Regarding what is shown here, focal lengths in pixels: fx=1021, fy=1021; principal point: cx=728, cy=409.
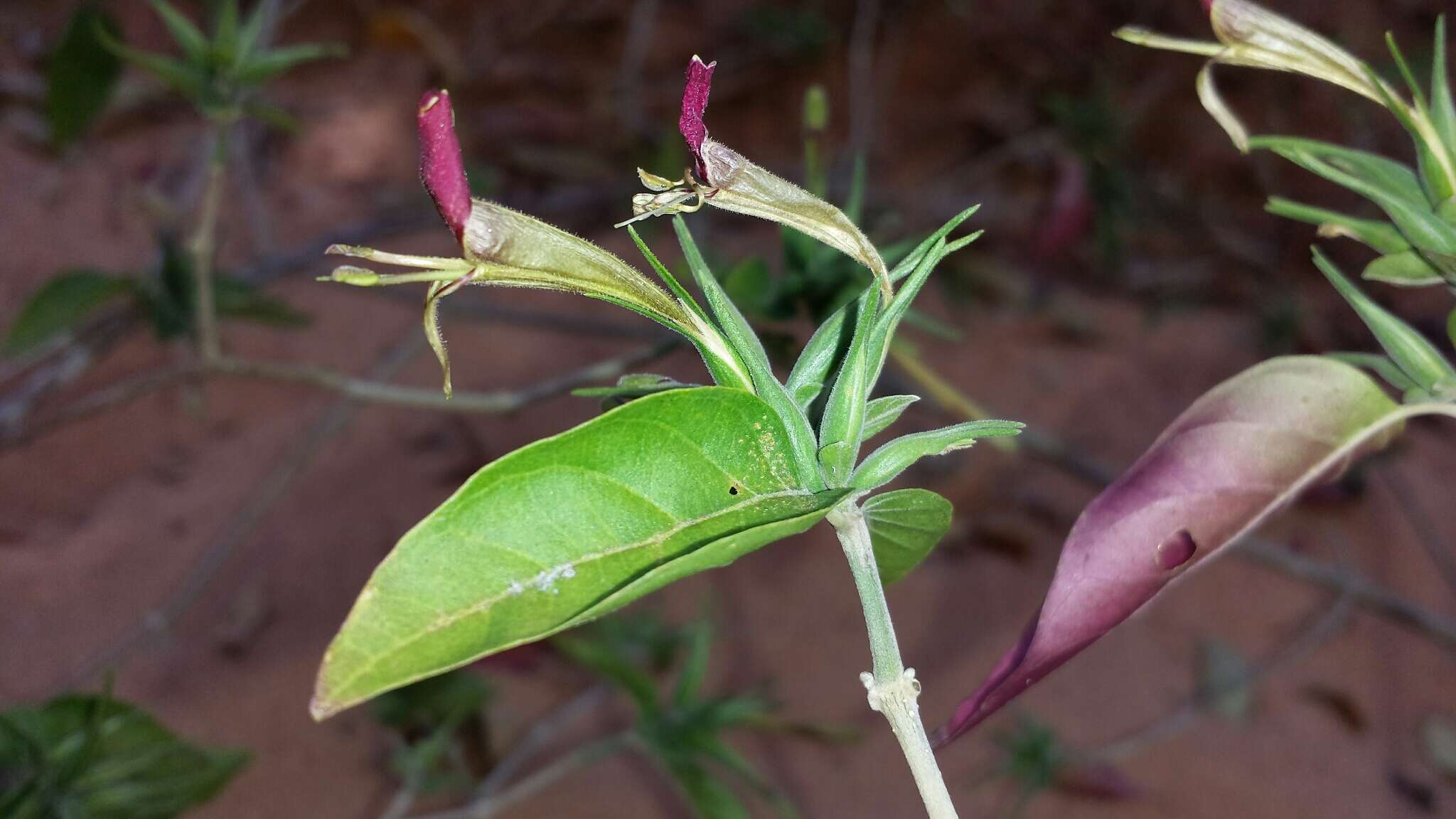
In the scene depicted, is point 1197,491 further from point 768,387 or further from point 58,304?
point 58,304

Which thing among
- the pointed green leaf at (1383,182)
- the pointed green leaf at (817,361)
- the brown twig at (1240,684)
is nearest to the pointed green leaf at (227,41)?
the pointed green leaf at (817,361)

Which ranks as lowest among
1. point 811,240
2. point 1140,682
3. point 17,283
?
point 1140,682

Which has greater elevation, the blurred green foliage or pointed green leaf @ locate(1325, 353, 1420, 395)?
the blurred green foliage

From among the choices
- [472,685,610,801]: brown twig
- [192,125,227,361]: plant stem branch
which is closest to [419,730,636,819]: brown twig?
[472,685,610,801]: brown twig

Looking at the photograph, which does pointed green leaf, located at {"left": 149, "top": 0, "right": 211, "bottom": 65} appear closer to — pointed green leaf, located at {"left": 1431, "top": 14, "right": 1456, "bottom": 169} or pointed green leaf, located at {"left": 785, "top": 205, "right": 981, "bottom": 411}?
pointed green leaf, located at {"left": 785, "top": 205, "right": 981, "bottom": 411}

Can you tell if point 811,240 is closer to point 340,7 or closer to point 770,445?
point 770,445

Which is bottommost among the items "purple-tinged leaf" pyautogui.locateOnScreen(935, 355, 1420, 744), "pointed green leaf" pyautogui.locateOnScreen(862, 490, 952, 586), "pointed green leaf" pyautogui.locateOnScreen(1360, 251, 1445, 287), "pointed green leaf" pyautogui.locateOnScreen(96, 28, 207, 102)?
"purple-tinged leaf" pyautogui.locateOnScreen(935, 355, 1420, 744)

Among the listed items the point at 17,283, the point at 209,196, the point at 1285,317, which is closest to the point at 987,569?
the point at 1285,317
